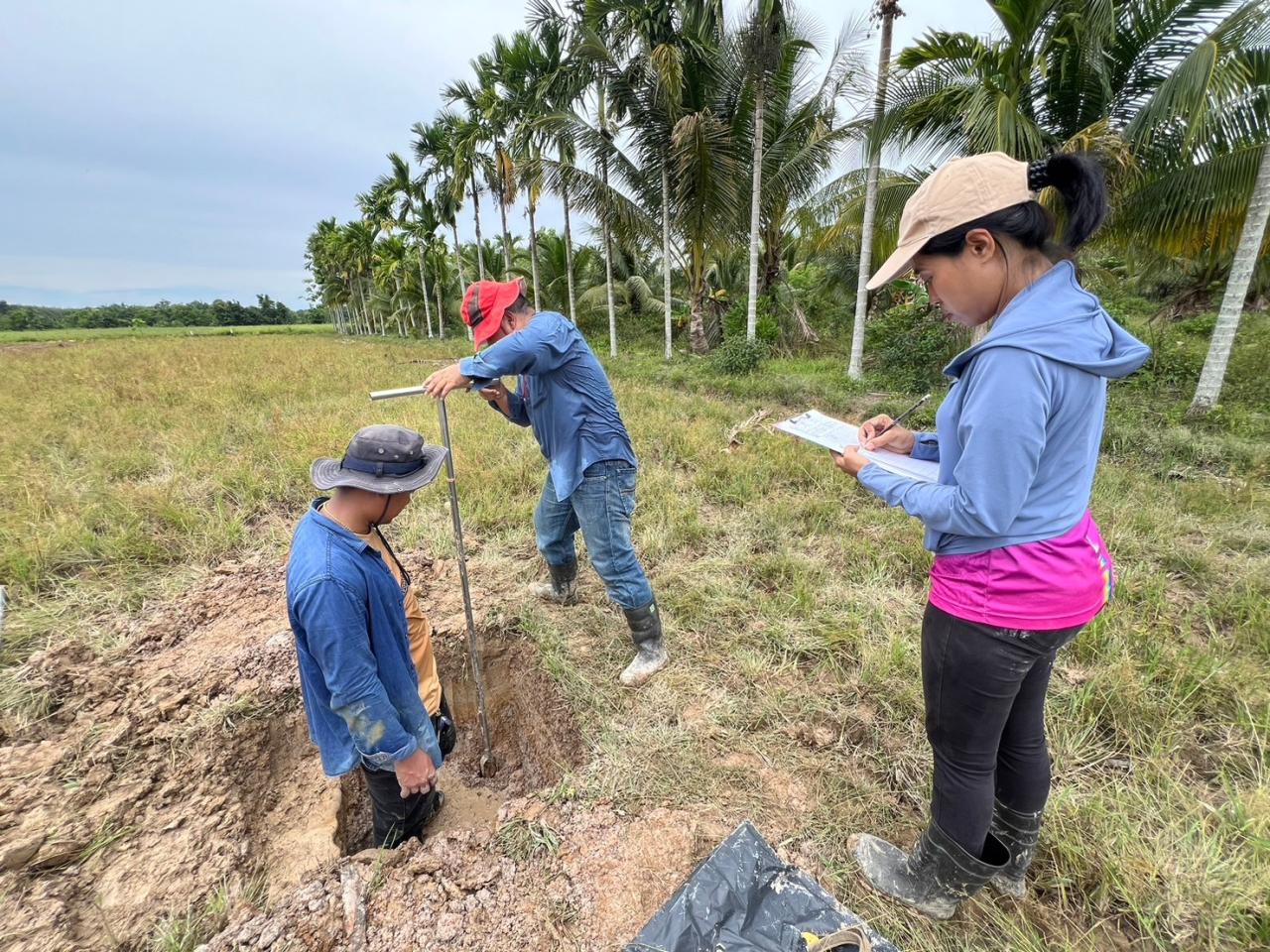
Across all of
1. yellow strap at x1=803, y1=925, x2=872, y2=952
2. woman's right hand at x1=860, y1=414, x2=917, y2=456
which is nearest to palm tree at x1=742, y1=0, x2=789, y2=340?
woman's right hand at x1=860, y1=414, x2=917, y2=456

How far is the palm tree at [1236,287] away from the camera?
5.66m

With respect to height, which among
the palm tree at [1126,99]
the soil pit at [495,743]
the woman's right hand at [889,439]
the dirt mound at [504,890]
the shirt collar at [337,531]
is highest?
the palm tree at [1126,99]

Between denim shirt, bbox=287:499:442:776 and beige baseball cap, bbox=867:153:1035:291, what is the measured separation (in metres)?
1.60

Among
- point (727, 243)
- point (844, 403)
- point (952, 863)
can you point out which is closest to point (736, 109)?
point (727, 243)

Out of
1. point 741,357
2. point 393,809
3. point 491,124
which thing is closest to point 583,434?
point 393,809

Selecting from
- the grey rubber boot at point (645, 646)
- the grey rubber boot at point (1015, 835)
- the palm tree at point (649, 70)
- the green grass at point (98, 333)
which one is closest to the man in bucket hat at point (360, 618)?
the grey rubber boot at point (645, 646)

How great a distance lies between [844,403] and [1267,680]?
6082 mm

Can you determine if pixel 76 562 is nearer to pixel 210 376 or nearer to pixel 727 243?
pixel 210 376

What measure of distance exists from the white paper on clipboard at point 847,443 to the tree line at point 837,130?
6217 mm

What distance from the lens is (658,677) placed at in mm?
2666

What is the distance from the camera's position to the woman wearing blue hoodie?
3.40 ft

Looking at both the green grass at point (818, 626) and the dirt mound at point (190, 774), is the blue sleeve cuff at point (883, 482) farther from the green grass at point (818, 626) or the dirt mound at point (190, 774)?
the dirt mound at point (190, 774)

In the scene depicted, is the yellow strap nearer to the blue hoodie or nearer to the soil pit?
the blue hoodie

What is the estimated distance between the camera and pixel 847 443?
1.68 meters
